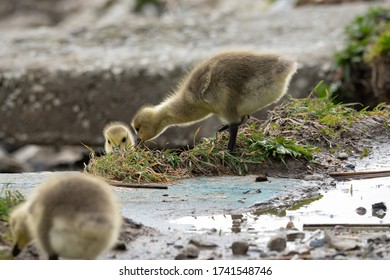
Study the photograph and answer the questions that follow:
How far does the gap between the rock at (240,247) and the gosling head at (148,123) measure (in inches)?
131

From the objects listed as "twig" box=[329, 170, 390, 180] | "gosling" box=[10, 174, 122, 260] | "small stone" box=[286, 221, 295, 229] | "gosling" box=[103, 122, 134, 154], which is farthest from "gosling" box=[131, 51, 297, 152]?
"gosling" box=[10, 174, 122, 260]

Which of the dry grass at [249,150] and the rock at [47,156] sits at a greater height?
the dry grass at [249,150]

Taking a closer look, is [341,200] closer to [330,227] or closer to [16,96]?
[330,227]

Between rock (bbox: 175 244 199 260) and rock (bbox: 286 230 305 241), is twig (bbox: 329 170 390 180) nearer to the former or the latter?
rock (bbox: 286 230 305 241)

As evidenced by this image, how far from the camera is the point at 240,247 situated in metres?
4.59

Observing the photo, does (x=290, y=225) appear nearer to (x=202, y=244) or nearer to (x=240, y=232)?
(x=240, y=232)

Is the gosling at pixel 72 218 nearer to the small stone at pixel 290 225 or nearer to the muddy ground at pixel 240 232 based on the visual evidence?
the muddy ground at pixel 240 232

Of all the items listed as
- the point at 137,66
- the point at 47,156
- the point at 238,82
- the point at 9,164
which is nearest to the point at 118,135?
the point at 238,82

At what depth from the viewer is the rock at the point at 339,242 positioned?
15.1 feet

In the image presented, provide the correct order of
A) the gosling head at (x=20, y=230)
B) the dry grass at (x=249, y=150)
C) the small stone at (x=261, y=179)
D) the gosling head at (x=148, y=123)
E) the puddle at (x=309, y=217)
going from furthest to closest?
the gosling head at (x=148, y=123), the dry grass at (x=249, y=150), the small stone at (x=261, y=179), the puddle at (x=309, y=217), the gosling head at (x=20, y=230)

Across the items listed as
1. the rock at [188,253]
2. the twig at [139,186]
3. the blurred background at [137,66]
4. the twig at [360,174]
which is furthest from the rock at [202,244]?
the blurred background at [137,66]

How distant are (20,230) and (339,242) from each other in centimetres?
171

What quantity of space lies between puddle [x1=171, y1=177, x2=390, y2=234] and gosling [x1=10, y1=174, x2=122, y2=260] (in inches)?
42.7

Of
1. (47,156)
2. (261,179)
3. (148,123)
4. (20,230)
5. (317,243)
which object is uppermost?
(148,123)
